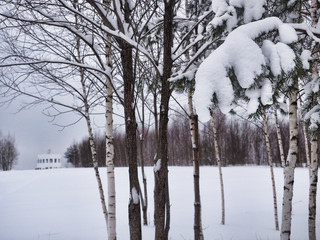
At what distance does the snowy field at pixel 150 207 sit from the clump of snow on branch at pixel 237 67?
6.59m

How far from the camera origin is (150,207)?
11.4 metres

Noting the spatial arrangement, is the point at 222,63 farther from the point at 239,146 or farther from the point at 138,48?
the point at 239,146

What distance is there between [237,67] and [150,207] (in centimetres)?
1056

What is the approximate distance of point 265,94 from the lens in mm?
1739

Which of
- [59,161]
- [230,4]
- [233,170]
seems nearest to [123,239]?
[230,4]

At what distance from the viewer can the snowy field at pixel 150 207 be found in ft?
27.0

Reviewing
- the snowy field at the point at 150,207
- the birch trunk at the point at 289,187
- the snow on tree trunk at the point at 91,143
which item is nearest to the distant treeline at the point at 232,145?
the snowy field at the point at 150,207

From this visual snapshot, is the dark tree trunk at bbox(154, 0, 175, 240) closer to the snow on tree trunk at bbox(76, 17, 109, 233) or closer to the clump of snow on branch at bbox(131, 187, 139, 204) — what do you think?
the clump of snow on branch at bbox(131, 187, 139, 204)

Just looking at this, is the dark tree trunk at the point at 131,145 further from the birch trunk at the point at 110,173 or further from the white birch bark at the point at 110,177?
the white birch bark at the point at 110,177

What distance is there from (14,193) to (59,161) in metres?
38.2

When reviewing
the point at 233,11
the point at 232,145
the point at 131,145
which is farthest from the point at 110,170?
the point at 232,145

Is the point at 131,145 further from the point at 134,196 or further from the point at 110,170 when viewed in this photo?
the point at 110,170

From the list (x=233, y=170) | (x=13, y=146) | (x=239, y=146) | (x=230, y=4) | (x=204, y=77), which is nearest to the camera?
(x=204, y=77)

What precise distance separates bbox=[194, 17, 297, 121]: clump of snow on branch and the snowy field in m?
6.59
